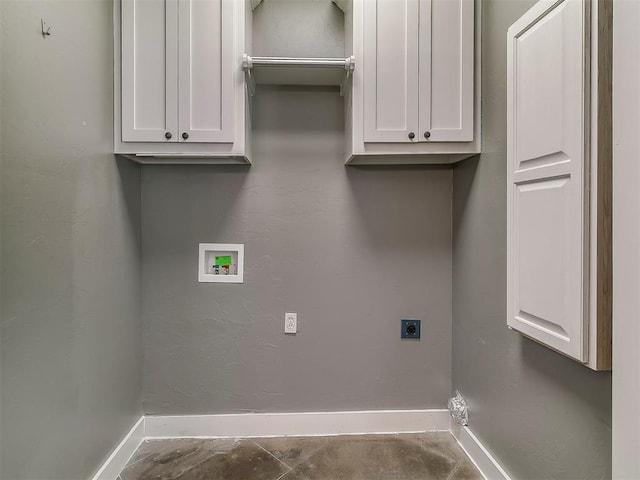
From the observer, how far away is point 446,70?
154 centimetres

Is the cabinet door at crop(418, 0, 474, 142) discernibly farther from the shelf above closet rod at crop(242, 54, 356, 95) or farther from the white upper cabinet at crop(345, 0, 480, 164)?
the shelf above closet rod at crop(242, 54, 356, 95)

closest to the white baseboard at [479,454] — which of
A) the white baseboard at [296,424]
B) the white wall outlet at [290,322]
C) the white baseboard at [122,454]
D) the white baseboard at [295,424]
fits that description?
the white baseboard at [295,424]

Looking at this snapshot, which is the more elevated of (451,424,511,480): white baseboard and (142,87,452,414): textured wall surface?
(142,87,452,414): textured wall surface

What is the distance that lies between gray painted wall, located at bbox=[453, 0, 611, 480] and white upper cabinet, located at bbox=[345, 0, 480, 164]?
84 millimetres

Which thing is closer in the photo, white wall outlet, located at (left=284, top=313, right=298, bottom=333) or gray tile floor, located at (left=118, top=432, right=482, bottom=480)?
gray tile floor, located at (left=118, top=432, right=482, bottom=480)

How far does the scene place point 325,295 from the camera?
1.86 meters

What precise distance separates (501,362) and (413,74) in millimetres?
1261

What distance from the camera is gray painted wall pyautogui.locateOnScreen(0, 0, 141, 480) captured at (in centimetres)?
98

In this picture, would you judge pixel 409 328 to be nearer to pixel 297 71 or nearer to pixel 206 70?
pixel 297 71

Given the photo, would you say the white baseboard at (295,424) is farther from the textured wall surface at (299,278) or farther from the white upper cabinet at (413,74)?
the white upper cabinet at (413,74)

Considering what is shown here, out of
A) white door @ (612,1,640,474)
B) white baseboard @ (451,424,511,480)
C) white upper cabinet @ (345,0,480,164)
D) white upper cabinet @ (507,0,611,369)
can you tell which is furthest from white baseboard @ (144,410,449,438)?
white upper cabinet @ (345,0,480,164)

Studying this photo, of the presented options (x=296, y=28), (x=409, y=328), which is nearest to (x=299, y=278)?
(x=409, y=328)

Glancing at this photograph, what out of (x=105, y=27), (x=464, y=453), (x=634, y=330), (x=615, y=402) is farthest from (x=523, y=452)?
(x=105, y=27)

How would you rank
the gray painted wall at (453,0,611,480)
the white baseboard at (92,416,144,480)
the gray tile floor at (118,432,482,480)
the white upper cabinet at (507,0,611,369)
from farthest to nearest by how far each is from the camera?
the gray tile floor at (118,432,482,480)
the white baseboard at (92,416,144,480)
the gray painted wall at (453,0,611,480)
the white upper cabinet at (507,0,611,369)
